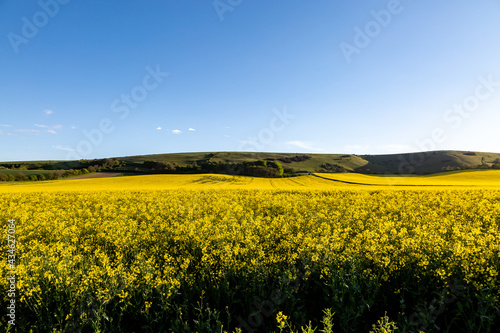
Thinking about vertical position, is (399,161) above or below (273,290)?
above

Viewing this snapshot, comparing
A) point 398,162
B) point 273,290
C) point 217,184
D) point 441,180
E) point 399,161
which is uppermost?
point 399,161

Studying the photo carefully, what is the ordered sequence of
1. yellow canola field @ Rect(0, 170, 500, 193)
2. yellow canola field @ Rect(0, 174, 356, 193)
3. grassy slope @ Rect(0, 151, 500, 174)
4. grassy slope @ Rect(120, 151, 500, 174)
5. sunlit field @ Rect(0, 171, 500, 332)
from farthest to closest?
grassy slope @ Rect(120, 151, 500, 174) → grassy slope @ Rect(0, 151, 500, 174) → yellow canola field @ Rect(0, 170, 500, 193) → yellow canola field @ Rect(0, 174, 356, 193) → sunlit field @ Rect(0, 171, 500, 332)

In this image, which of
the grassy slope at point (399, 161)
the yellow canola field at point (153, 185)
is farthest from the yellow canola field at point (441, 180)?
the grassy slope at point (399, 161)

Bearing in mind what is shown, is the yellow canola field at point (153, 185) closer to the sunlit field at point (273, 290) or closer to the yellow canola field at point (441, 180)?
the yellow canola field at point (441, 180)

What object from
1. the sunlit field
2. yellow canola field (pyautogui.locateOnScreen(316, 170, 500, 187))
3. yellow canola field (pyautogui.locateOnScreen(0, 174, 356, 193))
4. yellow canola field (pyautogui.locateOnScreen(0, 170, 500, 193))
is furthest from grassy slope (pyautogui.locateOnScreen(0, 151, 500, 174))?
the sunlit field

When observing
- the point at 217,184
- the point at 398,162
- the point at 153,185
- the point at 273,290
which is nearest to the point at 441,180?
the point at 217,184

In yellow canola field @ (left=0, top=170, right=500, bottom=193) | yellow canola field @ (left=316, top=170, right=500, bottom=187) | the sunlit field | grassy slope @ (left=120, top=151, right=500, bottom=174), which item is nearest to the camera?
the sunlit field

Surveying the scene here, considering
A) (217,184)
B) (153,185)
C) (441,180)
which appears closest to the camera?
(153,185)

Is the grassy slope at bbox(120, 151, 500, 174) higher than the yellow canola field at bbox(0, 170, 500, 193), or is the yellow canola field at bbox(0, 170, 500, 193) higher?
the grassy slope at bbox(120, 151, 500, 174)

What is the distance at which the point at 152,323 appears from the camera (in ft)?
11.5

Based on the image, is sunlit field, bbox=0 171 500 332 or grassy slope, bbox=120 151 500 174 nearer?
sunlit field, bbox=0 171 500 332

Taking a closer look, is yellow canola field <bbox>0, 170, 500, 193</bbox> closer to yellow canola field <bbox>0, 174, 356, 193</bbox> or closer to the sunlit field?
yellow canola field <bbox>0, 174, 356, 193</bbox>

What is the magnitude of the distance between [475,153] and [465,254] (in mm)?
130093

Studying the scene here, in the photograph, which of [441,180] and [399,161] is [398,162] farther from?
[441,180]
